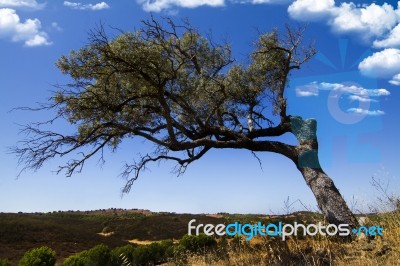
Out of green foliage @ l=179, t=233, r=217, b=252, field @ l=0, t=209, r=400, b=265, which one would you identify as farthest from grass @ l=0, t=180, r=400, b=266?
green foliage @ l=179, t=233, r=217, b=252

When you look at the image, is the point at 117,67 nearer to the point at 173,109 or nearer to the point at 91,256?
the point at 173,109

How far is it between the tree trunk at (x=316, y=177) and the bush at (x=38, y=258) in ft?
35.6

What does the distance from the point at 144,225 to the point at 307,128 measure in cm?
3625

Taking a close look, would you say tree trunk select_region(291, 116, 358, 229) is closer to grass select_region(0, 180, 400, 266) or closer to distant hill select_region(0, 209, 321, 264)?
grass select_region(0, 180, 400, 266)

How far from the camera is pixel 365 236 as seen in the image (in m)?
11.9

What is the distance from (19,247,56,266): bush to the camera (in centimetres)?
1623

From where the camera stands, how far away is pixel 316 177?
15.1 meters

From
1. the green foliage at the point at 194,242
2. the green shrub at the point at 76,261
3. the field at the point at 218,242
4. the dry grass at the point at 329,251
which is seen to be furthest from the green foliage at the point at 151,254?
the dry grass at the point at 329,251

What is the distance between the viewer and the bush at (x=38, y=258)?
16.2 m

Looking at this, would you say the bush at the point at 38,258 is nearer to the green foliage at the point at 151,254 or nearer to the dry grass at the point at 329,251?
the green foliage at the point at 151,254

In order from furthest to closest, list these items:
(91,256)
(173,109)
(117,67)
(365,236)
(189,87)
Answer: (173,109) → (189,87) → (91,256) → (117,67) → (365,236)

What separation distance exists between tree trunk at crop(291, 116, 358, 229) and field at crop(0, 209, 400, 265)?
1295 millimetres

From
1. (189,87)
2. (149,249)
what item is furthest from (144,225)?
(189,87)

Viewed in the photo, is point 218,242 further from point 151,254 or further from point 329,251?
point 329,251
